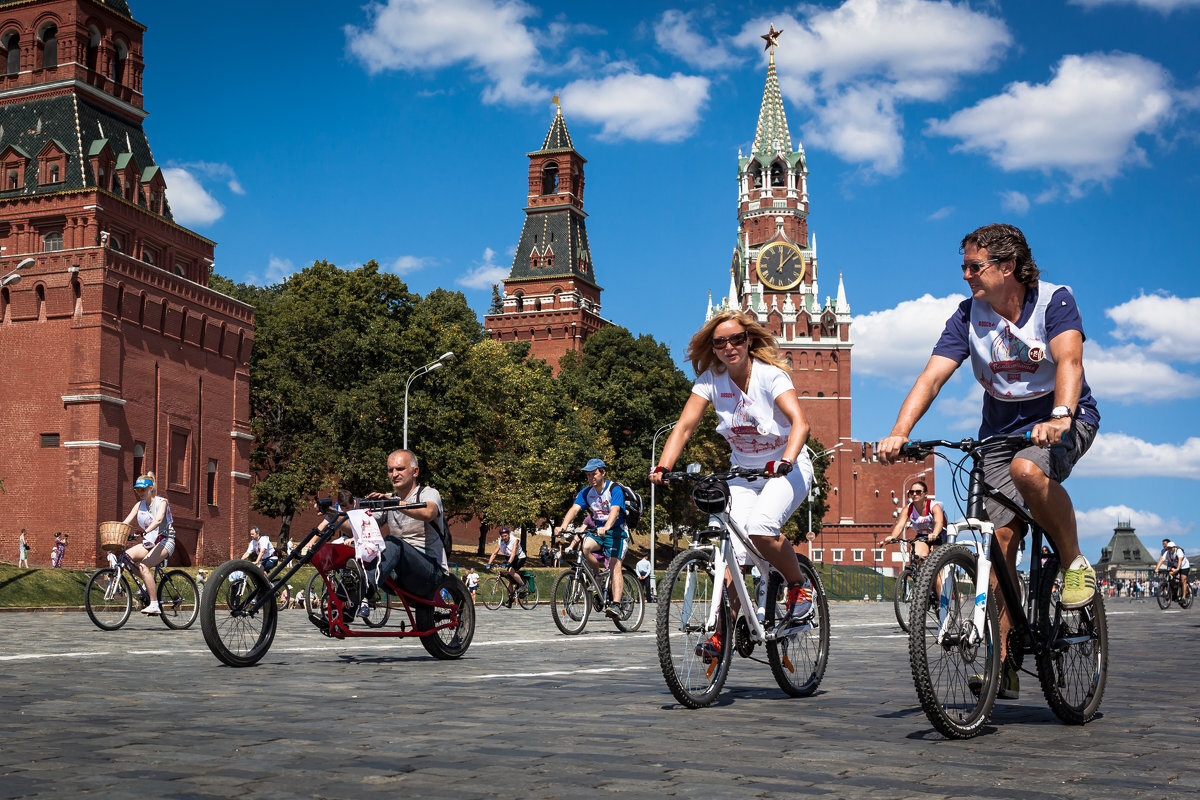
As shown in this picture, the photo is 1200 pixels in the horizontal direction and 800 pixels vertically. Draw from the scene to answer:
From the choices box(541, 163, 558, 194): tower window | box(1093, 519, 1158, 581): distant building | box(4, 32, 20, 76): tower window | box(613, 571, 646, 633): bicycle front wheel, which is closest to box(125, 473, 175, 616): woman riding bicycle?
box(613, 571, 646, 633): bicycle front wheel

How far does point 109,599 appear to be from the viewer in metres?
15.3

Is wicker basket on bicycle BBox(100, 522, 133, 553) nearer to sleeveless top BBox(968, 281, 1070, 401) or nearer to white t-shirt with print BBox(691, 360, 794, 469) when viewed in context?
white t-shirt with print BBox(691, 360, 794, 469)

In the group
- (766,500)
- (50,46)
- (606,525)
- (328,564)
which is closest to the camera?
(766,500)

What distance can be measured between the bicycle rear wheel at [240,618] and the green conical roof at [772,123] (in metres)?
123

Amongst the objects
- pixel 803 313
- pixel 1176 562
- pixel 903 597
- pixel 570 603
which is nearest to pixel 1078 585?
pixel 570 603

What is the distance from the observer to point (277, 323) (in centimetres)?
5644

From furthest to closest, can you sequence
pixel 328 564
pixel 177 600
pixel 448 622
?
pixel 177 600
pixel 448 622
pixel 328 564

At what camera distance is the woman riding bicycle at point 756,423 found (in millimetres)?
7035

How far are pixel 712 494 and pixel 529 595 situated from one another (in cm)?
1997

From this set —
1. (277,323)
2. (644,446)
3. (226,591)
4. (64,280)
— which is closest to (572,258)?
(644,446)

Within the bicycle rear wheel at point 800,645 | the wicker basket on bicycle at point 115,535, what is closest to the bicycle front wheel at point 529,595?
the wicker basket on bicycle at point 115,535

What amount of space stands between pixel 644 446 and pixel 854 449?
2132 inches

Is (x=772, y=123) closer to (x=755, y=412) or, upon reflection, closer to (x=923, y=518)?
(x=923, y=518)

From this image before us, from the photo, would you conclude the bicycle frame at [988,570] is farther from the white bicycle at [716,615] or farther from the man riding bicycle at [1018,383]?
the white bicycle at [716,615]
